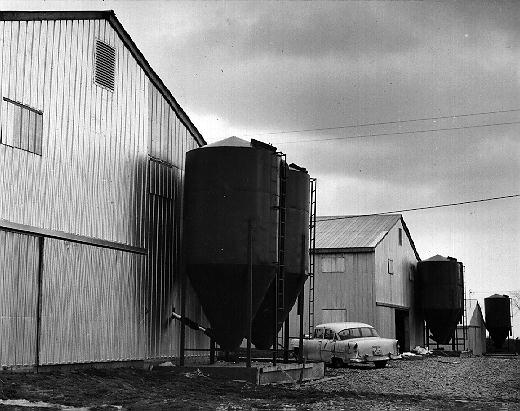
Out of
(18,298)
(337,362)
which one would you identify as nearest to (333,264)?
(337,362)

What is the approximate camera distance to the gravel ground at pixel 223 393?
1497cm

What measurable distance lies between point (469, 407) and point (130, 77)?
1305cm

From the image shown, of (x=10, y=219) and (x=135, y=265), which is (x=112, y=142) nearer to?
(x=135, y=265)

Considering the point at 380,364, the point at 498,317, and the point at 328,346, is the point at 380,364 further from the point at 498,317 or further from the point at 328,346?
the point at 498,317

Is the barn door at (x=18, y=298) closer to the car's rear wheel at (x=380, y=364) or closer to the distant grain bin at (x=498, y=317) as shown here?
the car's rear wheel at (x=380, y=364)

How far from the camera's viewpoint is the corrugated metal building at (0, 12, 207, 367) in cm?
1755

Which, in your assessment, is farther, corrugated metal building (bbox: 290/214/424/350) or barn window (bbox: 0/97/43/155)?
corrugated metal building (bbox: 290/214/424/350)

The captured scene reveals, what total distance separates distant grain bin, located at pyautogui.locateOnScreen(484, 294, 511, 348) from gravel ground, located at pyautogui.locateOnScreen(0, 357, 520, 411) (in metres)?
41.7

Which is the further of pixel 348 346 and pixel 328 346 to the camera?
pixel 328 346

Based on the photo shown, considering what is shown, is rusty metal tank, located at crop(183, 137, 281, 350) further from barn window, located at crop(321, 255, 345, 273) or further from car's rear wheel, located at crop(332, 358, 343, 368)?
barn window, located at crop(321, 255, 345, 273)

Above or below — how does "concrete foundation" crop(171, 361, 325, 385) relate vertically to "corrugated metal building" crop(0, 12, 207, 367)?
below

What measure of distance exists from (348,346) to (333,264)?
11.0 metres

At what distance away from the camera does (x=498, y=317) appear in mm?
63375

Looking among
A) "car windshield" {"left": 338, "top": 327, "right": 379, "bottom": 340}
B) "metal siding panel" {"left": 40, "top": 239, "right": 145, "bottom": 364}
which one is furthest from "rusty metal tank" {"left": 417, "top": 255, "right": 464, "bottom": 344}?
"metal siding panel" {"left": 40, "top": 239, "right": 145, "bottom": 364}
